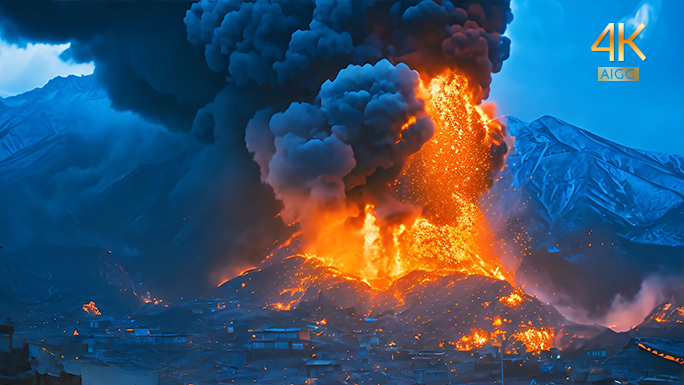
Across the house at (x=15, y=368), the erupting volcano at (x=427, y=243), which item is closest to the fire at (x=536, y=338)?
the erupting volcano at (x=427, y=243)

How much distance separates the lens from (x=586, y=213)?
8944cm

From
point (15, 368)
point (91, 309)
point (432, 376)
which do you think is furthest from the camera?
point (91, 309)

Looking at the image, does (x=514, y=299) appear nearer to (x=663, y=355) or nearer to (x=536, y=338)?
(x=536, y=338)

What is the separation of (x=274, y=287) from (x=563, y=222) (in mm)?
53245

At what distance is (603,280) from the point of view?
65812 mm

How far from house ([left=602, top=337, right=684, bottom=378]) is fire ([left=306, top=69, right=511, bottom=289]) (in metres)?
12.9

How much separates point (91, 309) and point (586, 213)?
63.9m

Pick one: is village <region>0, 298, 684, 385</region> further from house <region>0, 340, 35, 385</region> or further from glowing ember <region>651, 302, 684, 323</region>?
glowing ember <region>651, 302, 684, 323</region>

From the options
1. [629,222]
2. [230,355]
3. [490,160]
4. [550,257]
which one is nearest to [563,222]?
[629,222]

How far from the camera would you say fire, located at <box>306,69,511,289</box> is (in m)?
39.8

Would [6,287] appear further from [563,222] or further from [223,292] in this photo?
[563,222]

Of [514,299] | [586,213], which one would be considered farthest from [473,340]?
[586,213]

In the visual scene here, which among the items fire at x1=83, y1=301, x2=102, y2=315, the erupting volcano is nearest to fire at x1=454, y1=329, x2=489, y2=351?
the erupting volcano

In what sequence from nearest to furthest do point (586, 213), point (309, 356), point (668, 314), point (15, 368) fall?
point (15, 368)
point (309, 356)
point (668, 314)
point (586, 213)
